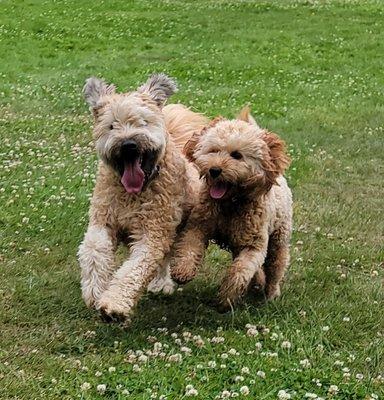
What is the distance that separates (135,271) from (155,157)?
0.87m

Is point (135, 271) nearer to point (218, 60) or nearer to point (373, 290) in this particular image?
point (373, 290)

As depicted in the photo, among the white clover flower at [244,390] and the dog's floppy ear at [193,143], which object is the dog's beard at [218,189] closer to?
the dog's floppy ear at [193,143]

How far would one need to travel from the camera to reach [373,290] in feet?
21.2

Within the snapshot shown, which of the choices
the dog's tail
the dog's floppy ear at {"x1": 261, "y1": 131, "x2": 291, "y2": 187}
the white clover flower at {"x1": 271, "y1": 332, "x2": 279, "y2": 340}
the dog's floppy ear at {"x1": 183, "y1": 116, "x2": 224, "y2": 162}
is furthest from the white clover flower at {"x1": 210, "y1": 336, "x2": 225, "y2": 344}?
the dog's tail

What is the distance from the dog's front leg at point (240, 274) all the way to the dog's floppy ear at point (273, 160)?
548mm

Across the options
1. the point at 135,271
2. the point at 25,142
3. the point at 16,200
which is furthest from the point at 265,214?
the point at 25,142

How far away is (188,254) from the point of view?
18.6 feet

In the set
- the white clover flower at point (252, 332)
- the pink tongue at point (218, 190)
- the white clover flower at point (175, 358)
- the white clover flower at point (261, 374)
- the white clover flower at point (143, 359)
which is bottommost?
the white clover flower at point (252, 332)

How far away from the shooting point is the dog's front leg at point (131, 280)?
510 cm

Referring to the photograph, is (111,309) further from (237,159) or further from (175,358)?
(237,159)

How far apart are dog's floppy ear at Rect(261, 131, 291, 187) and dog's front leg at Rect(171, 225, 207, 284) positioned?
2.26ft

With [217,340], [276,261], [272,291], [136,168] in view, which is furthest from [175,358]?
[276,261]

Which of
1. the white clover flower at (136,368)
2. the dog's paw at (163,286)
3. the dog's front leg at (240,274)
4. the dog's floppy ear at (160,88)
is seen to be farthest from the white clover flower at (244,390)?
the dog's floppy ear at (160,88)

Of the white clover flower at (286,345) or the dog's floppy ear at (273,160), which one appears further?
the dog's floppy ear at (273,160)
